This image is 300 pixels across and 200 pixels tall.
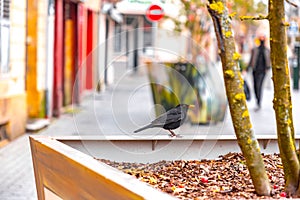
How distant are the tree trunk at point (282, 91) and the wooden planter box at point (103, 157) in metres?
1.01

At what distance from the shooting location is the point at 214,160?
5914 mm

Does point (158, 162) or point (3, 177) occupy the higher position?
point (158, 162)

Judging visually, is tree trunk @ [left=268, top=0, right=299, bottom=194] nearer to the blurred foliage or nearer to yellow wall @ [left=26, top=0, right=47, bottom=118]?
the blurred foliage

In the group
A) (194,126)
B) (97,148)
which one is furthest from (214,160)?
(194,126)

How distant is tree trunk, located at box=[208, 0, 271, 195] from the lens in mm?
4598

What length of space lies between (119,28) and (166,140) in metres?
36.6

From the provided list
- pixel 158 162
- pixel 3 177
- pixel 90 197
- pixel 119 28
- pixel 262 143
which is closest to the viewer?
pixel 90 197

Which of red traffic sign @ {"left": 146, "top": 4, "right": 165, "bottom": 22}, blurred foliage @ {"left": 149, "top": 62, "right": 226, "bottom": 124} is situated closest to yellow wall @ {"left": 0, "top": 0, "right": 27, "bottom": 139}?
blurred foliage @ {"left": 149, "top": 62, "right": 226, "bottom": 124}

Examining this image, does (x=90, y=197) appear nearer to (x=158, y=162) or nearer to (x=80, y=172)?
(x=80, y=172)

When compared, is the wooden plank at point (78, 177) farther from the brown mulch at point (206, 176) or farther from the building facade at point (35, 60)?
the building facade at point (35, 60)

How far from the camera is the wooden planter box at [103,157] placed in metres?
3.96

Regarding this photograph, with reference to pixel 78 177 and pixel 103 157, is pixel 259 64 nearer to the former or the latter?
pixel 103 157

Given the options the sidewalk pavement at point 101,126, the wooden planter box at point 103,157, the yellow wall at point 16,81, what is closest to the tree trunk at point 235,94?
the wooden planter box at point 103,157

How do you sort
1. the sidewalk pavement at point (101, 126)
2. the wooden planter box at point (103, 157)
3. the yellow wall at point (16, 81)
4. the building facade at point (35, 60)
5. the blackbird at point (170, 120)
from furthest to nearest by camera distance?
1. the building facade at point (35, 60)
2. the yellow wall at point (16, 81)
3. the sidewalk pavement at point (101, 126)
4. the blackbird at point (170, 120)
5. the wooden planter box at point (103, 157)
